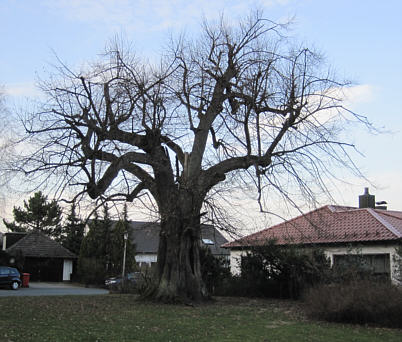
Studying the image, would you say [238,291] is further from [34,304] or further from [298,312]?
[34,304]

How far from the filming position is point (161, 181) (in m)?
20.0

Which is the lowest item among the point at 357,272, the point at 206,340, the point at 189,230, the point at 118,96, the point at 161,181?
the point at 206,340

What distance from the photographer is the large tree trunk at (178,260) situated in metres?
19.1

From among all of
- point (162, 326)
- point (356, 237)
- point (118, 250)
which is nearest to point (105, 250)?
point (118, 250)

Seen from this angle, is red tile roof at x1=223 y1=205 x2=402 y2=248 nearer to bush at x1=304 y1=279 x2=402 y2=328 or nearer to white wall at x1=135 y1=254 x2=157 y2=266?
bush at x1=304 y1=279 x2=402 y2=328

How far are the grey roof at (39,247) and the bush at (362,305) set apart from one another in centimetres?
3876

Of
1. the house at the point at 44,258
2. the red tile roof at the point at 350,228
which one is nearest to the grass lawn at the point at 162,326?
the red tile roof at the point at 350,228

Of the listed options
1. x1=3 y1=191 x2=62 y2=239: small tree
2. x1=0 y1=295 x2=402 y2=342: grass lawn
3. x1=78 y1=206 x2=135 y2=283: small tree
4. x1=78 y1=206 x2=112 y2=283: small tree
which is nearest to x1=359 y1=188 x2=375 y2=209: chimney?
x1=0 y1=295 x2=402 y2=342: grass lawn

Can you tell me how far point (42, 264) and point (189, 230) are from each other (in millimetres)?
34106

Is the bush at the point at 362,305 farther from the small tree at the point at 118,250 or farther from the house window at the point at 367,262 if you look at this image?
the small tree at the point at 118,250

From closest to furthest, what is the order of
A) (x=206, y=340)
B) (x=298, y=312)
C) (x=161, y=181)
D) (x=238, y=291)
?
(x=206, y=340)
(x=298, y=312)
(x=161, y=181)
(x=238, y=291)

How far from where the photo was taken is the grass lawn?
35.4 feet

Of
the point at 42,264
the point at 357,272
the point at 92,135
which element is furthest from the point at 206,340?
the point at 42,264

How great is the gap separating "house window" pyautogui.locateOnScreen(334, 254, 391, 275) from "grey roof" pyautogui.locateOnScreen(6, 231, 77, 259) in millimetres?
31011
